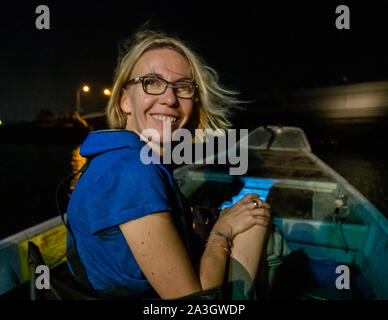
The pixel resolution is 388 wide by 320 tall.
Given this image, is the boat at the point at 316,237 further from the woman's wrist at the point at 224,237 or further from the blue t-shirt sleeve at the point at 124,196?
the blue t-shirt sleeve at the point at 124,196

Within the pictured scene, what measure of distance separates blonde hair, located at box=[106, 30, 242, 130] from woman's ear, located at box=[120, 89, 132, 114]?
28 millimetres

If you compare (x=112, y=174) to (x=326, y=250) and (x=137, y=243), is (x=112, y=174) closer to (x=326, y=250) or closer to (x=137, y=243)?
(x=137, y=243)

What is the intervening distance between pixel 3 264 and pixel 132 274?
198 centimetres

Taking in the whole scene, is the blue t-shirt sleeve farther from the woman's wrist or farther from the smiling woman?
the woman's wrist

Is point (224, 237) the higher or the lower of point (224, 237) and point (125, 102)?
the lower

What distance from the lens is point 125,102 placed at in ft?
5.69

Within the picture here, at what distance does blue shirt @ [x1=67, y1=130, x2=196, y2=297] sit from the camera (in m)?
0.97

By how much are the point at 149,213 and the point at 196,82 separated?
1263 millimetres

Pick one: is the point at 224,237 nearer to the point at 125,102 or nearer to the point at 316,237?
the point at 125,102

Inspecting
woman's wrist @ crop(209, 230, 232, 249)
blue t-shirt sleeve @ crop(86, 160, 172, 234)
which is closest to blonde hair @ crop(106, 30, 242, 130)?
blue t-shirt sleeve @ crop(86, 160, 172, 234)

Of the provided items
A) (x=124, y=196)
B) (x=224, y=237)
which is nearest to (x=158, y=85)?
(x=124, y=196)

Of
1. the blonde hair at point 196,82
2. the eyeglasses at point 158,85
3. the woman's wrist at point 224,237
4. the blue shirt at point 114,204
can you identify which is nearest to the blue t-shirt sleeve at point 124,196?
the blue shirt at point 114,204

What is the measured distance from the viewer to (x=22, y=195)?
11773 millimetres

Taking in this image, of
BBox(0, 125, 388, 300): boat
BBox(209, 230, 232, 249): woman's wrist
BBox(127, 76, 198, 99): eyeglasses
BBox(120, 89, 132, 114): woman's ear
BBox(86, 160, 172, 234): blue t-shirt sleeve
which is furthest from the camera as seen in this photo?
BBox(0, 125, 388, 300): boat
